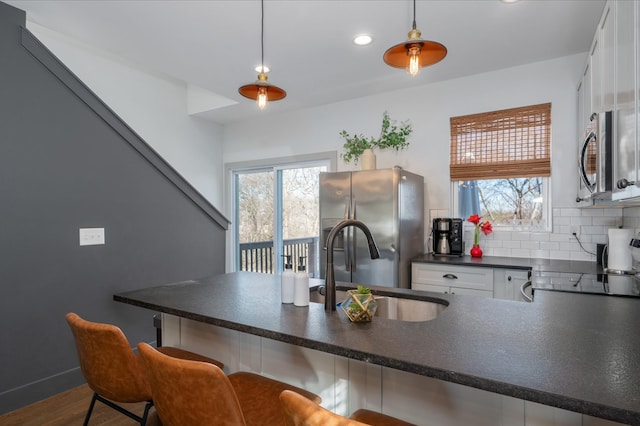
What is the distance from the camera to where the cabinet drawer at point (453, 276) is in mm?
3002

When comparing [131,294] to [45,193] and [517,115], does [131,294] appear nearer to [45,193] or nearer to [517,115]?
[45,193]

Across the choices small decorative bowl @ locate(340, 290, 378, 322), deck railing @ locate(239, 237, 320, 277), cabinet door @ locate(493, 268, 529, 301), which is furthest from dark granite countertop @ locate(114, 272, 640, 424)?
deck railing @ locate(239, 237, 320, 277)

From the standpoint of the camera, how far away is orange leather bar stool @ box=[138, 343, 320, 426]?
1.07 metres

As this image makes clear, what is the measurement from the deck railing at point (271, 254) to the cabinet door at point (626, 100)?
3.32m

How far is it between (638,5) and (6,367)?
3806mm

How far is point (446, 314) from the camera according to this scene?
1.44m

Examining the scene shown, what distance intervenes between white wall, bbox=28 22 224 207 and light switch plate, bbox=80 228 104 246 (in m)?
1.73

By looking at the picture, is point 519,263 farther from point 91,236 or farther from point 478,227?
point 91,236

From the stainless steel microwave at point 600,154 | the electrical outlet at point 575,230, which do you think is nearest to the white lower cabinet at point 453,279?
the electrical outlet at point 575,230

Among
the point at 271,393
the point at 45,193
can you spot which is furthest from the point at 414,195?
the point at 45,193

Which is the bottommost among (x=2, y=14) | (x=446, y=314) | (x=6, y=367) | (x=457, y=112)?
(x=6, y=367)

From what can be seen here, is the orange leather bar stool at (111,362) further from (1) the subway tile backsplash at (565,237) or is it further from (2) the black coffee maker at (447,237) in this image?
(1) the subway tile backsplash at (565,237)

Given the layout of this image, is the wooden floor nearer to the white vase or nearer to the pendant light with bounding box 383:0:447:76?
the pendant light with bounding box 383:0:447:76

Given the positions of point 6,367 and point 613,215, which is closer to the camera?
point 6,367
